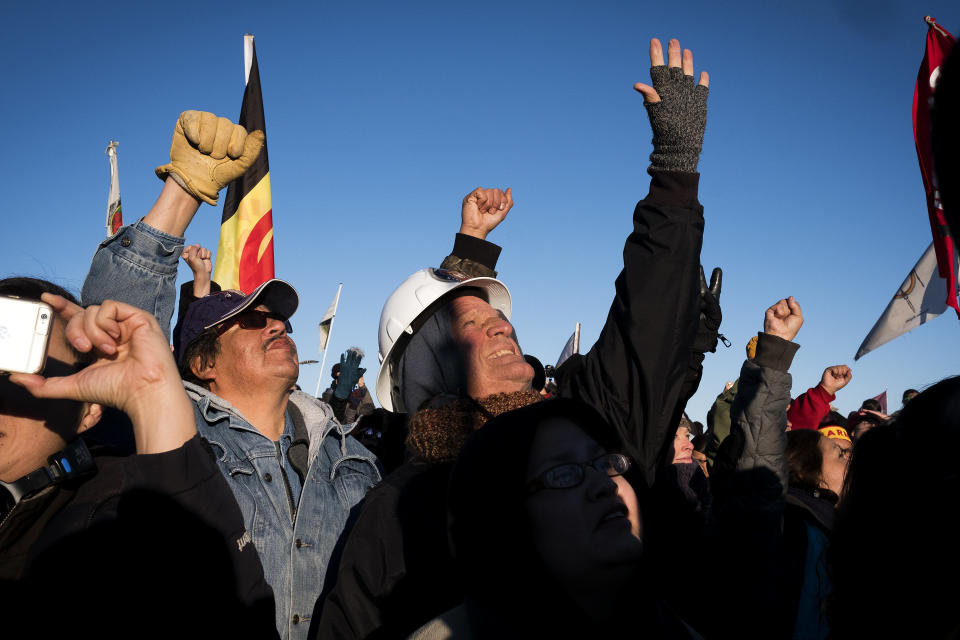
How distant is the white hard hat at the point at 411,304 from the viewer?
3.27m

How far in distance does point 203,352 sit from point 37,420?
5.83 ft

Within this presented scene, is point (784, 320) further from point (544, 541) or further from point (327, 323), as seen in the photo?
point (327, 323)

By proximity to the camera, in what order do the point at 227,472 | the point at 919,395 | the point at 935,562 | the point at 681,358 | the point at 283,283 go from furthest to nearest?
1. the point at 283,283
2. the point at 227,472
3. the point at 681,358
4. the point at 919,395
5. the point at 935,562

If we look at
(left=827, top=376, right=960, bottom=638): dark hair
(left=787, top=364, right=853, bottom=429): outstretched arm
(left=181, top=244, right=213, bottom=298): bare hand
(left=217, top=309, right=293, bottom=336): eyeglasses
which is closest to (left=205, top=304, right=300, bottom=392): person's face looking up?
(left=217, top=309, right=293, bottom=336): eyeglasses

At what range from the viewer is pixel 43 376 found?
5.92 feet

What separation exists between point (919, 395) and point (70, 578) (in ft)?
6.62

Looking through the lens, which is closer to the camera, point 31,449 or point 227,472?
point 31,449

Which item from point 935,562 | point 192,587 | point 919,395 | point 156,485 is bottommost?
point 192,587

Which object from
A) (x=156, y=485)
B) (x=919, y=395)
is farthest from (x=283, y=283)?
(x=919, y=395)

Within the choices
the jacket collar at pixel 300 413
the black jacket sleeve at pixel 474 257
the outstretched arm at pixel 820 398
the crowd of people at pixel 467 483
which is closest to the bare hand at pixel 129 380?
the crowd of people at pixel 467 483

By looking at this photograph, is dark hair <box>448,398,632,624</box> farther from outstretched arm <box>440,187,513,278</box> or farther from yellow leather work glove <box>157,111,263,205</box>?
outstretched arm <box>440,187,513,278</box>

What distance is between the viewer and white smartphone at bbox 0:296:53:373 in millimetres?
1604

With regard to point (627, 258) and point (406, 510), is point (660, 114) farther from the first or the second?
point (406, 510)

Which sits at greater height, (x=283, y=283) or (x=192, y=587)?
(x=283, y=283)
